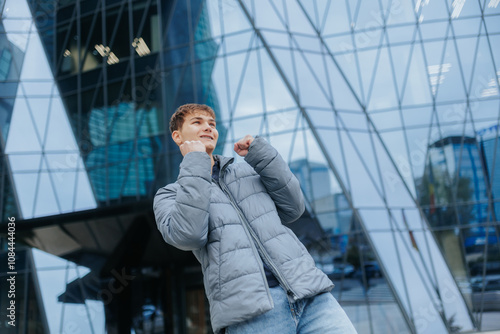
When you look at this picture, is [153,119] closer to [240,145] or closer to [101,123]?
[101,123]

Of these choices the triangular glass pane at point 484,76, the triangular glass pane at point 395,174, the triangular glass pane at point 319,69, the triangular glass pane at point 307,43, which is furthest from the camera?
the triangular glass pane at point 484,76

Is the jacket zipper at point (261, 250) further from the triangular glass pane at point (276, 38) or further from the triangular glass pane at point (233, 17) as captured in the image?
the triangular glass pane at point (233, 17)

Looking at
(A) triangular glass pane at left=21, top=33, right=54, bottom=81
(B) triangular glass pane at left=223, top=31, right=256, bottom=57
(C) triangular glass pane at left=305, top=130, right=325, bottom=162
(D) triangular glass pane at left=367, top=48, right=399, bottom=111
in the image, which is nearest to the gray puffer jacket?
(C) triangular glass pane at left=305, top=130, right=325, bottom=162

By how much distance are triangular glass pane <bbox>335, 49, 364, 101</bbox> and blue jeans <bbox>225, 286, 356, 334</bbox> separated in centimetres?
1600

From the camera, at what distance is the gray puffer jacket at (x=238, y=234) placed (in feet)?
6.78

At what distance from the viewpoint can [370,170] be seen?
583 inches

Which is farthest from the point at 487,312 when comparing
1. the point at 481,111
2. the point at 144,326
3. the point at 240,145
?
the point at 240,145

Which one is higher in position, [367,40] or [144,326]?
[367,40]

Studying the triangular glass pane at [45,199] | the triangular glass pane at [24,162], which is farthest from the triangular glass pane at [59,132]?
the triangular glass pane at [45,199]

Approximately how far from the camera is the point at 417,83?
17328 mm

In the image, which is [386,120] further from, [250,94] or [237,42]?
[237,42]

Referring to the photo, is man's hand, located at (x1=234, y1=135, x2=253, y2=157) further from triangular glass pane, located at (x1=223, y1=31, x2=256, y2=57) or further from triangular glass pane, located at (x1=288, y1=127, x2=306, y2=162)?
triangular glass pane, located at (x1=223, y1=31, x2=256, y2=57)

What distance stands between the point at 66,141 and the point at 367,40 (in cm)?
1296

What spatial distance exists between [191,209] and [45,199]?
17.3 metres
